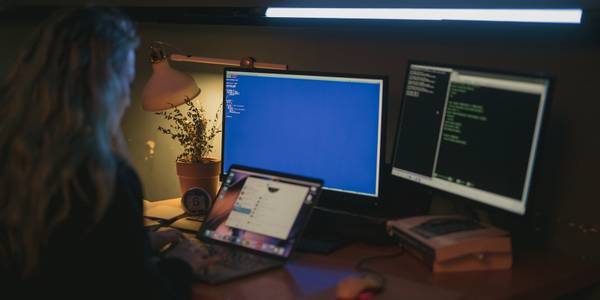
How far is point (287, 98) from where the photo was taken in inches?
76.1

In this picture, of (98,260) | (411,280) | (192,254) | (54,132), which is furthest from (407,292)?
(54,132)

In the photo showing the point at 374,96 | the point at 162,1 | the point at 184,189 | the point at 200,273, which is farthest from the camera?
the point at 162,1

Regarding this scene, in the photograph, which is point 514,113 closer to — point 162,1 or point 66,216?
point 66,216

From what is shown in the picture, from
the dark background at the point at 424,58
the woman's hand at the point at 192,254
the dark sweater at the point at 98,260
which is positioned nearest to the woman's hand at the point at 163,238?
the woman's hand at the point at 192,254

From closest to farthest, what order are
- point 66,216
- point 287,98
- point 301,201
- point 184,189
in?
point 66,216 → point 301,201 → point 287,98 → point 184,189

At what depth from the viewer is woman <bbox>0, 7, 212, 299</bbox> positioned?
1183 mm

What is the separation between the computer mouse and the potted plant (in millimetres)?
861

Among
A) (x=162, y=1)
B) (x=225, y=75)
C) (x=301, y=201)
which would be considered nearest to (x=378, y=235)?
(x=301, y=201)

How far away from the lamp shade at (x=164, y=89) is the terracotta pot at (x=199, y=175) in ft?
0.67

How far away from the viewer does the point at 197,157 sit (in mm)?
2201

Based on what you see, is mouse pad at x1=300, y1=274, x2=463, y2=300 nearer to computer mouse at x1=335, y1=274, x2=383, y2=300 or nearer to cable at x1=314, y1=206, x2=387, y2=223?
computer mouse at x1=335, y1=274, x2=383, y2=300

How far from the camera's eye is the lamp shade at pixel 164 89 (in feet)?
6.66

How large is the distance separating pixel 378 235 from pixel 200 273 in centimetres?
46

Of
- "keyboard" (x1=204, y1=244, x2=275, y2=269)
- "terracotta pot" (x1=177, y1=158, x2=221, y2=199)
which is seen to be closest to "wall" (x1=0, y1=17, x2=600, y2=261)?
"terracotta pot" (x1=177, y1=158, x2=221, y2=199)
